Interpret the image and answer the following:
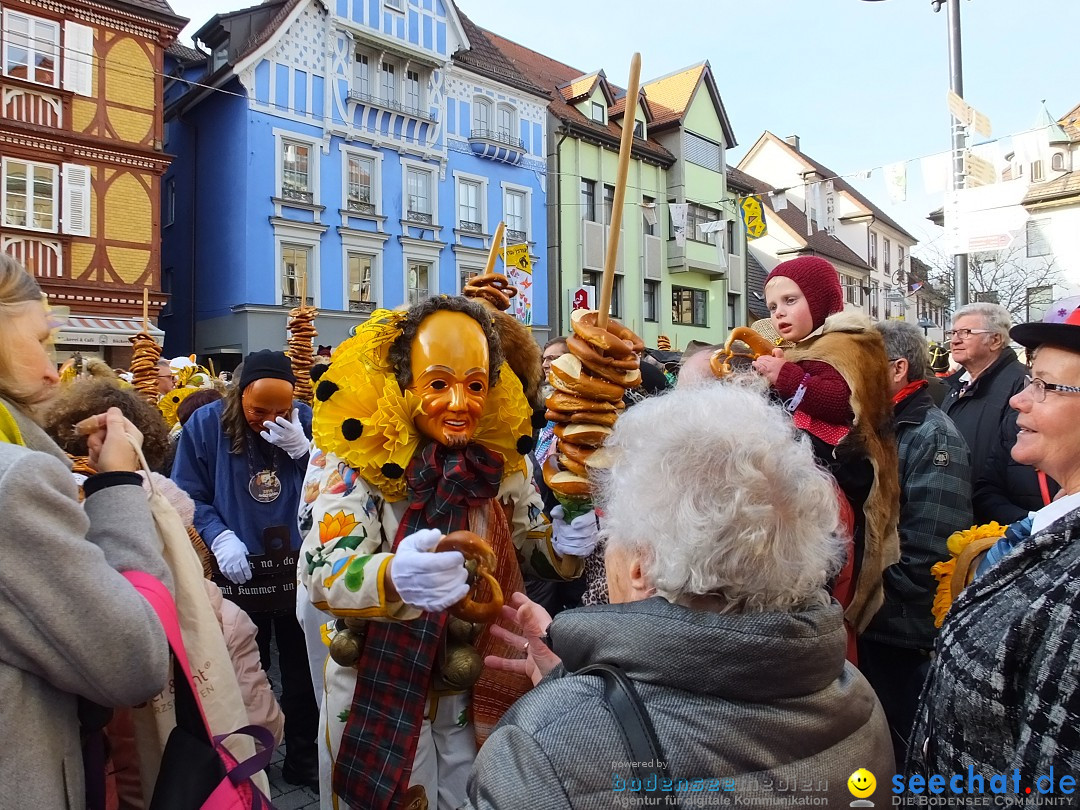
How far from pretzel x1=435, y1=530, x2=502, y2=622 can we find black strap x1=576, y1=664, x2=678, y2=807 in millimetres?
777

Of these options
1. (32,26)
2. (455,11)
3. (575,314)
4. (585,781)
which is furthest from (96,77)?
(585,781)

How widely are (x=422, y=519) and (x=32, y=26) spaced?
16156 millimetres

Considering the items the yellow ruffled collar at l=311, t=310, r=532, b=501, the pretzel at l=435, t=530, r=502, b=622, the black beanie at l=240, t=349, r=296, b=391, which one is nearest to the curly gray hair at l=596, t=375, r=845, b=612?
the pretzel at l=435, t=530, r=502, b=622

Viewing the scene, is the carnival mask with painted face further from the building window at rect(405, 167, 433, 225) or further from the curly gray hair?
the building window at rect(405, 167, 433, 225)

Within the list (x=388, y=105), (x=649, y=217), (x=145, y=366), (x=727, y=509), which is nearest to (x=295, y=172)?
(x=388, y=105)

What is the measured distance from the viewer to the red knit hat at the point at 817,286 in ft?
9.14

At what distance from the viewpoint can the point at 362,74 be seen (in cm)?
1798

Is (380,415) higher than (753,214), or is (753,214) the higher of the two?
(753,214)

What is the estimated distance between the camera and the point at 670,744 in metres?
1.03

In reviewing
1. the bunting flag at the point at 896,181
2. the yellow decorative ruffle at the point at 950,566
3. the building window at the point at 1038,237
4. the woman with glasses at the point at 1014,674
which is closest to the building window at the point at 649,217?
the building window at the point at 1038,237

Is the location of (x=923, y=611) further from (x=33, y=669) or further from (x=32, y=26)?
(x=32, y=26)

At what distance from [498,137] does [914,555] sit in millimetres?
19656

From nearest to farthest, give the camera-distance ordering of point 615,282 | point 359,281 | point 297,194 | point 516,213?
point 297,194
point 359,281
point 516,213
point 615,282

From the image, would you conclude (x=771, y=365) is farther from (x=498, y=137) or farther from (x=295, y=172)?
(x=498, y=137)
